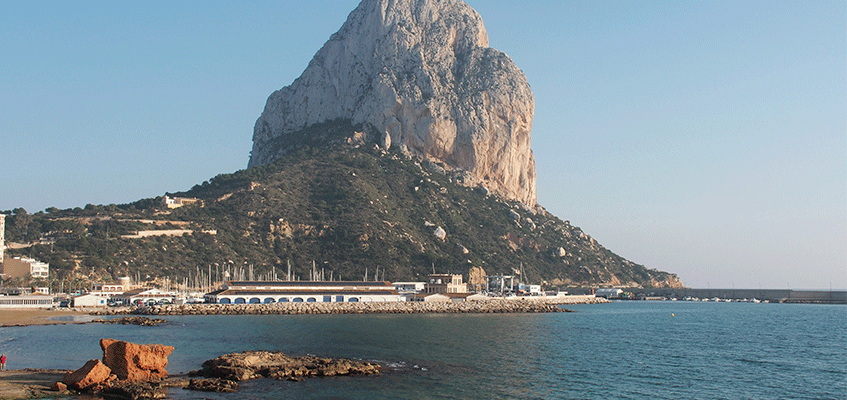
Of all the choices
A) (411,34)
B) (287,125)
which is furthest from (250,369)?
(287,125)

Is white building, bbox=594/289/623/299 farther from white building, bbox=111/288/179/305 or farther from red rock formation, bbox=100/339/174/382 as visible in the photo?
red rock formation, bbox=100/339/174/382

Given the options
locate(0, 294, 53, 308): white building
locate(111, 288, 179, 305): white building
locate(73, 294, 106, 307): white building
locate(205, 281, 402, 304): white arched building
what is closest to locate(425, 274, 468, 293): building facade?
locate(205, 281, 402, 304): white arched building

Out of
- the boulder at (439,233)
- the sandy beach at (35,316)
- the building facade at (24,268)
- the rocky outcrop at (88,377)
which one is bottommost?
the sandy beach at (35,316)

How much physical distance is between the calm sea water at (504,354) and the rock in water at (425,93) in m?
79.1

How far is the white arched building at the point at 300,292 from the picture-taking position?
97.7 meters

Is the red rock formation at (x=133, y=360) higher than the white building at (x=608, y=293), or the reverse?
the red rock formation at (x=133, y=360)

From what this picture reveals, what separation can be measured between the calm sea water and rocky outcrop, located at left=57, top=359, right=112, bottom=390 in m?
3.61

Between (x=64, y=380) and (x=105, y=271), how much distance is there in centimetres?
8164

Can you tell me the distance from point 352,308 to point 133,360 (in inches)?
2437

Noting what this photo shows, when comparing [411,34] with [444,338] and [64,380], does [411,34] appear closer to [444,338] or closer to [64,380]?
[444,338]

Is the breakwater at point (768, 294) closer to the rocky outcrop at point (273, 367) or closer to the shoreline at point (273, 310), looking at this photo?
the shoreline at point (273, 310)

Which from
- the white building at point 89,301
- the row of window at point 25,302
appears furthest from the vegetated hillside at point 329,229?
the row of window at point 25,302

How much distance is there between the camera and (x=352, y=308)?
95.8 meters

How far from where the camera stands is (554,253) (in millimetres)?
154500
